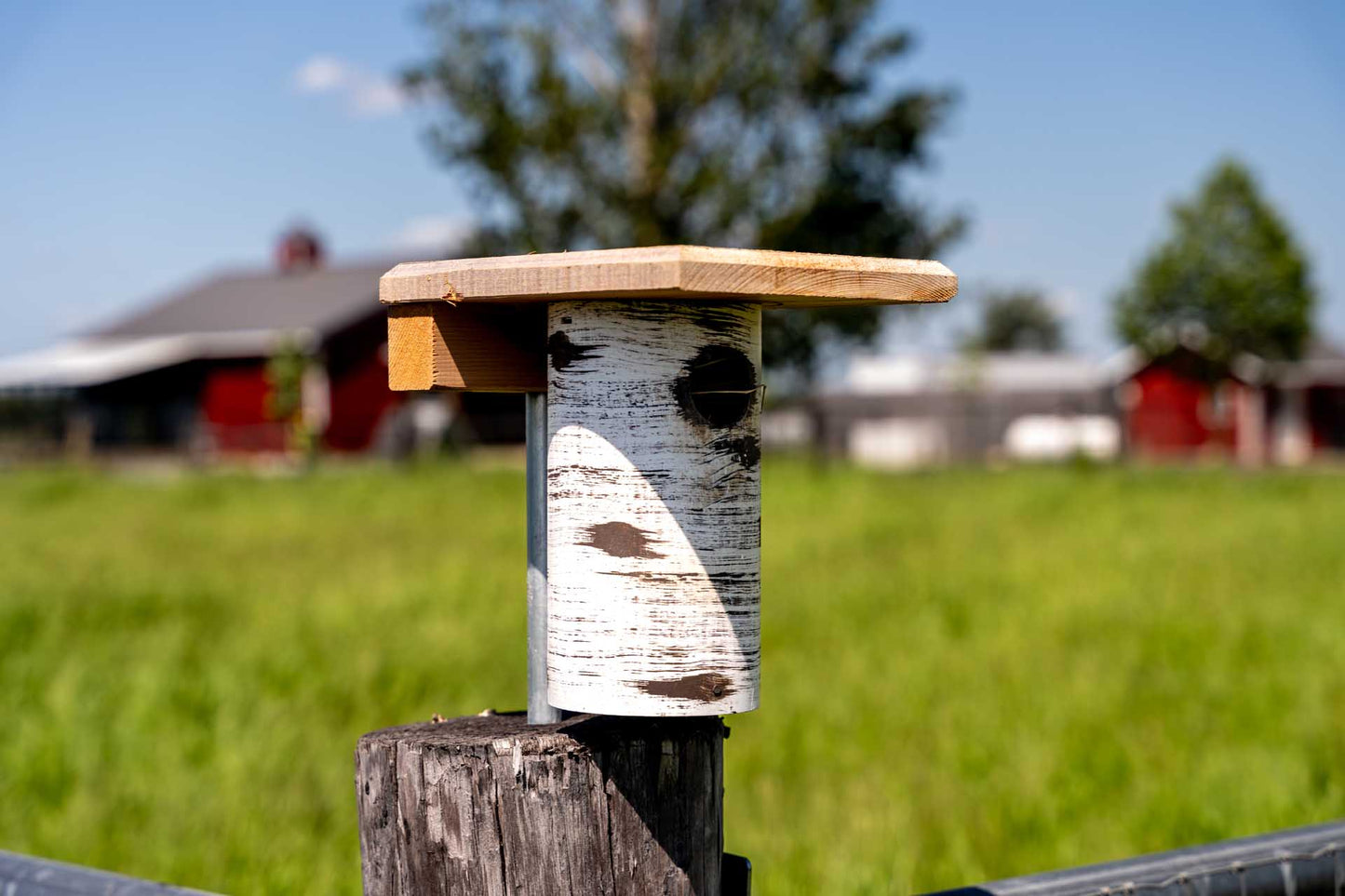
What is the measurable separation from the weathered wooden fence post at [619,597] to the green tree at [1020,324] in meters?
85.5

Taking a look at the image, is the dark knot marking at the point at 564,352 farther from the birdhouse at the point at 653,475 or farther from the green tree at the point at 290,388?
the green tree at the point at 290,388

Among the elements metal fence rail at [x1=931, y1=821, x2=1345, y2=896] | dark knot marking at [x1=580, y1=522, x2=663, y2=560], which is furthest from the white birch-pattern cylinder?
metal fence rail at [x1=931, y1=821, x2=1345, y2=896]

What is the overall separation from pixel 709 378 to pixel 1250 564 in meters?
9.24

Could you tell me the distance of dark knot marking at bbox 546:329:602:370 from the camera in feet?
5.82

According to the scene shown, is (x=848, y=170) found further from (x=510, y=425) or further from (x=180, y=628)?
(x=180, y=628)

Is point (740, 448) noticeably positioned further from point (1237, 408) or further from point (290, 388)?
point (1237, 408)

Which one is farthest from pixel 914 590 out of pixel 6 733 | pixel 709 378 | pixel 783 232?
pixel 783 232

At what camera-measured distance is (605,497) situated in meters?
1.75

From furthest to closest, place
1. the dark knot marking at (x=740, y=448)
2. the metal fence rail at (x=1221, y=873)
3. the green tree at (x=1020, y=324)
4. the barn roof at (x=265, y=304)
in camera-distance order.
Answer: the green tree at (x=1020, y=324)
the barn roof at (x=265, y=304)
the metal fence rail at (x=1221, y=873)
the dark knot marking at (x=740, y=448)

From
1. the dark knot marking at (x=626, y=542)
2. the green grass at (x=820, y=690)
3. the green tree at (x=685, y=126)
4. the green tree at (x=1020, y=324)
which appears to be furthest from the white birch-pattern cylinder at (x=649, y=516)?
the green tree at (x=1020, y=324)

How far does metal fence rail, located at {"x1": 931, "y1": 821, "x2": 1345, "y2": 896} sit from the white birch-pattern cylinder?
23.6 inches

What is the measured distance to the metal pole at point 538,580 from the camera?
188 cm

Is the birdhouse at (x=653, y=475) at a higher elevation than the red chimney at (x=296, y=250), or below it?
below

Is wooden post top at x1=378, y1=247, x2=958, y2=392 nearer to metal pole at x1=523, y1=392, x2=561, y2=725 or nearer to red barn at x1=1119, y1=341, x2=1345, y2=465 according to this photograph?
metal pole at x1=523, y1=392, x2=561, y2=725
